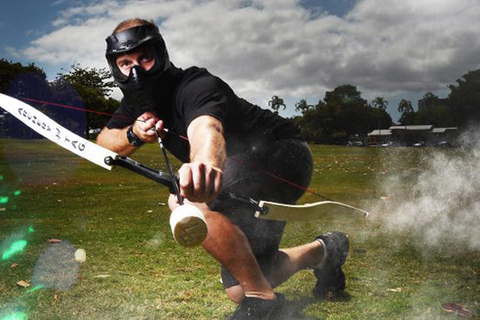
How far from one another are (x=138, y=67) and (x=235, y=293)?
49.2 inches

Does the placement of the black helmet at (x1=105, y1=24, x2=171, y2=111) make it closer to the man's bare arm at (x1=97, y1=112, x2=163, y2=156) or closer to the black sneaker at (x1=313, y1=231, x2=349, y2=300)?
the man's bare arm at (x1=97, y1=112, x2=163, y2=156)

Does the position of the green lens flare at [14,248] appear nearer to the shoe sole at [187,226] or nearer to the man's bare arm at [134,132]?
the man's bare arm at [134,132]

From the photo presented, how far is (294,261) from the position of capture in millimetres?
2826

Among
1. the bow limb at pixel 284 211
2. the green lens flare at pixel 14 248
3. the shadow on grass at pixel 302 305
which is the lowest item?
the shadow on grass at pixel 302 305

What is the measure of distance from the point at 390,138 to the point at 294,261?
52.1 inches

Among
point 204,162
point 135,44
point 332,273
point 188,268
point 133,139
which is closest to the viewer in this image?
point 204,162

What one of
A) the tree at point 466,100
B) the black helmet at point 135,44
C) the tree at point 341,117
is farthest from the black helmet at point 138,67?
the tree at point 466,100

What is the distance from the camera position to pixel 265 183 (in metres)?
2.45

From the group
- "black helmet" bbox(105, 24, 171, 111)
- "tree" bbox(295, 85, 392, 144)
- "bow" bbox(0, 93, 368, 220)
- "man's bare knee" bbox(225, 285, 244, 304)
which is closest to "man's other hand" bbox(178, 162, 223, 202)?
"bow" bbox(0, 93, 368, 220)

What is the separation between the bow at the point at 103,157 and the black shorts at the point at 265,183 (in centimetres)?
29

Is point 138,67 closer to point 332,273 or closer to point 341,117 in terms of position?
point 332,273

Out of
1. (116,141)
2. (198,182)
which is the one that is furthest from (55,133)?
(198,182)

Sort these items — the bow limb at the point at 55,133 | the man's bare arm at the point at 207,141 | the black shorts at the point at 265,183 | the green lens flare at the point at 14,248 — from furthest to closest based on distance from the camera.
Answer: the green lens flare at the point at 14,248 < the black shorts at the point at 265,183 < the bow limb at the point at 55,133 < the man's bare arm at the point at 207,141

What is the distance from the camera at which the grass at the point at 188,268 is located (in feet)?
8.30
